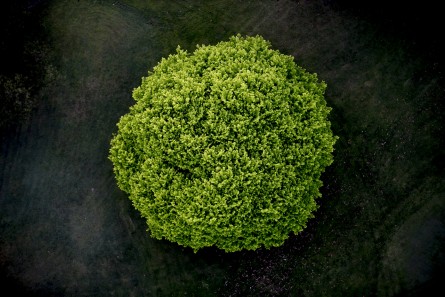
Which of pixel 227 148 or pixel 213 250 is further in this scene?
pixel 213 250

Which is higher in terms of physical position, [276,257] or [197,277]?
[276,257]

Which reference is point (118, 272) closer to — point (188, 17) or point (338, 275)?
point (338, 275)

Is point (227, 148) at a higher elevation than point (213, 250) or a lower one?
higher

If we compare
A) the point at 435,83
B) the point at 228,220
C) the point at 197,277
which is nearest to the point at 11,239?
the point at 197,277

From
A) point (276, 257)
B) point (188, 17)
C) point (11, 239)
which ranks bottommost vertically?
point (11, 239)

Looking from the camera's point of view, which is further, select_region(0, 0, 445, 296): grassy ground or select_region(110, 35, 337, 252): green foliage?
select_region(0, 0, 445, 296): grassy ground
